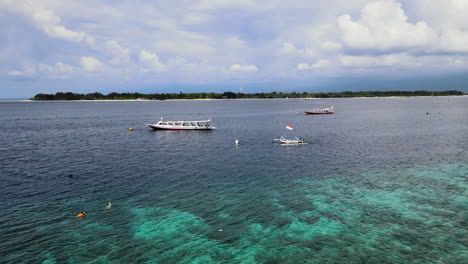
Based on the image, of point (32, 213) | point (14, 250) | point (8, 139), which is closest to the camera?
point (14, 250)

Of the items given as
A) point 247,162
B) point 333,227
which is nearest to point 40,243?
point 333,227

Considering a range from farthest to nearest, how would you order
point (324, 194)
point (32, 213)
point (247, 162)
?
point (247, 162), point (324, 194), point (32, 213)

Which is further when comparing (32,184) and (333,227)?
(32,184)

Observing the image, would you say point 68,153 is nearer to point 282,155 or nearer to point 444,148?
point 282,155

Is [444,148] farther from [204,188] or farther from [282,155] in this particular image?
[204,188]

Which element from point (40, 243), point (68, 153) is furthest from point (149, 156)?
point (40, 243)

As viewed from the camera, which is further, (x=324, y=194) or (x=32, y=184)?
(x=32, y=184)

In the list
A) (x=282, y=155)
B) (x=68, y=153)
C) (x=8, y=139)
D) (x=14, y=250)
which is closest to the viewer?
(x=14, y=250)

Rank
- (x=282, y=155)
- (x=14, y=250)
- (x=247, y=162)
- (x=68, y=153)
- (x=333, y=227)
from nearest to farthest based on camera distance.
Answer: (x=14, y=250) → (x=333, y=227) → (x=247, y=162) → (x=282, y=155) → (x=68, y=153)
